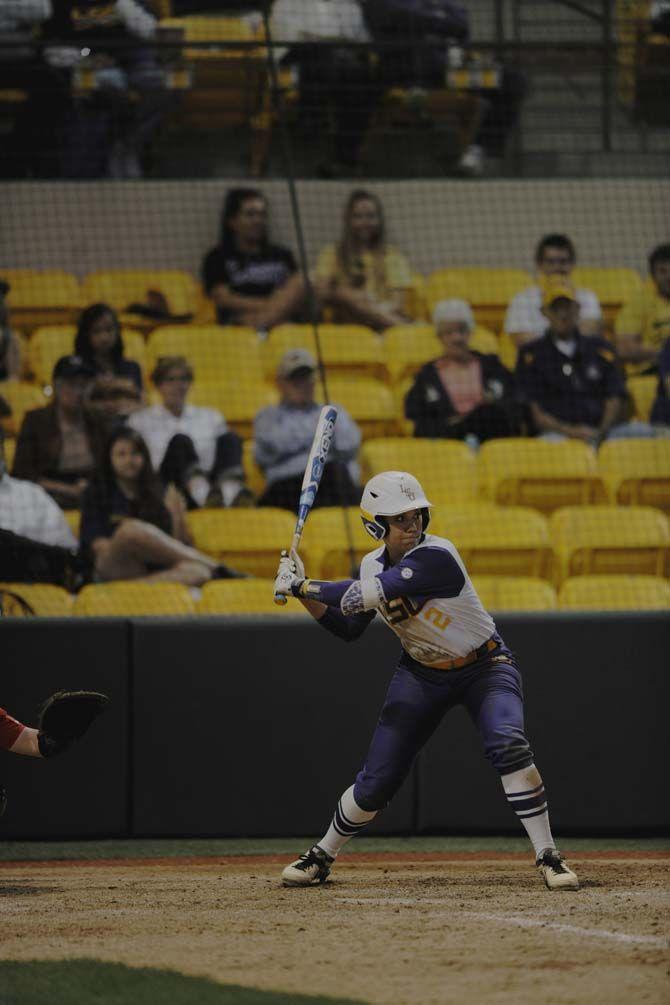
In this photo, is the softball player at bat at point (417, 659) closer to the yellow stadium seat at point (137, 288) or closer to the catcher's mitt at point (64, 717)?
the catcher's mitt at point (64, 717)

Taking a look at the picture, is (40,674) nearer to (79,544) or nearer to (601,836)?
(79,544)

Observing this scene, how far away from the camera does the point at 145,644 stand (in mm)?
8242

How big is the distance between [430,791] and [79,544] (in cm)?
241

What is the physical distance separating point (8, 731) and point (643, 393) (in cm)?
621

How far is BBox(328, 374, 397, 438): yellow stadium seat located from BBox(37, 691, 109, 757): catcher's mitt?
4.72m

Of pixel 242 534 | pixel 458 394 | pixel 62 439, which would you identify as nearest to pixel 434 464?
pixel 458 394

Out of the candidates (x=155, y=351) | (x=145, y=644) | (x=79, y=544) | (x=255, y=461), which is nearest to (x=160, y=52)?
(x=155, y=351)

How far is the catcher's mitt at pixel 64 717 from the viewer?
6422 millimetres

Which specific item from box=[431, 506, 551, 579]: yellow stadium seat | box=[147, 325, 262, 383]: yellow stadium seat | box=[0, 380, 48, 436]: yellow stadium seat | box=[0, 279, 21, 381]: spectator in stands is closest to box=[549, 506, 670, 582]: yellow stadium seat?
box=[431, 506, 551, 579]: yellow stadium seat

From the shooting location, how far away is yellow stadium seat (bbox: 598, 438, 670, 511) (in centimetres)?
1027

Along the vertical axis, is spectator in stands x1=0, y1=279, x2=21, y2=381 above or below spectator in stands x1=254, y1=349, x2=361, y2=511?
above

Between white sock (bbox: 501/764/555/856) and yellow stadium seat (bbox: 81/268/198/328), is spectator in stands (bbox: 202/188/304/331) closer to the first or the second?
yellow stadium seat (bbox: 81/268/198/328)

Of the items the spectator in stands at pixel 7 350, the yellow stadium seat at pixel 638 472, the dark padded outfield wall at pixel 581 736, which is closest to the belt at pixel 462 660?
the dark padded outfield wall at pixel 581 736

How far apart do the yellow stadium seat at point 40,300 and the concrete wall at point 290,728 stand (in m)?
3.97
